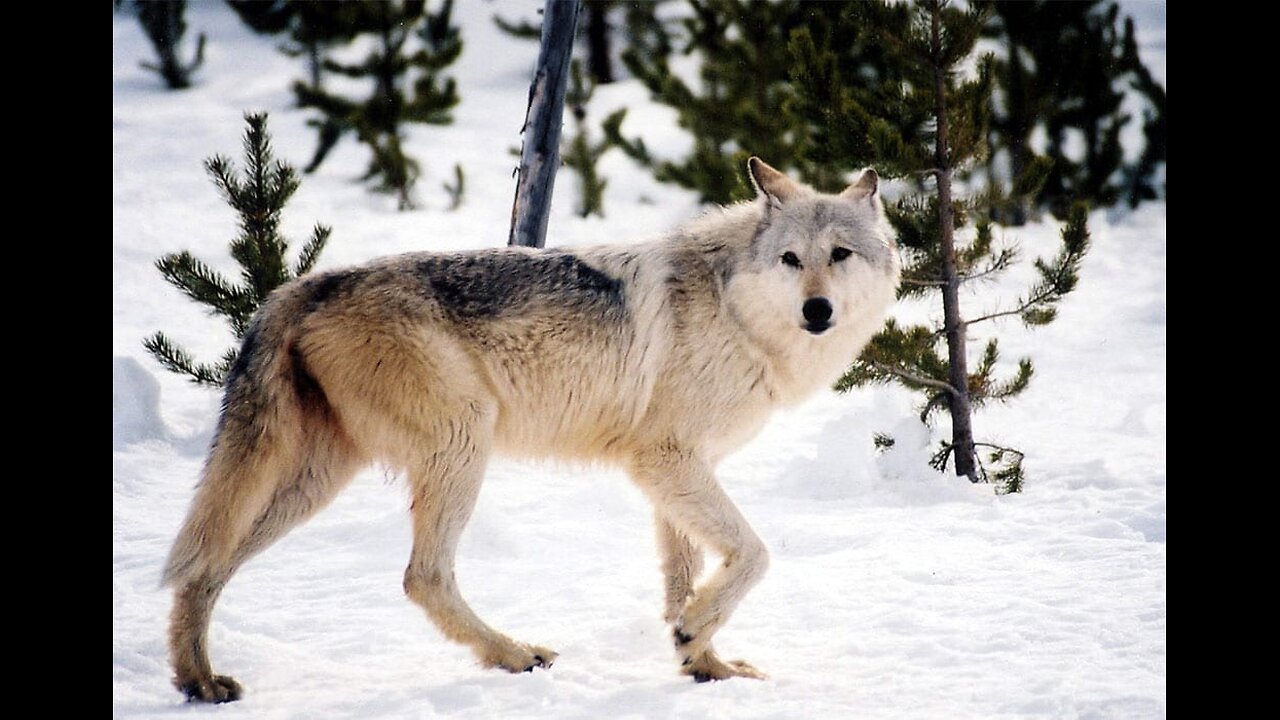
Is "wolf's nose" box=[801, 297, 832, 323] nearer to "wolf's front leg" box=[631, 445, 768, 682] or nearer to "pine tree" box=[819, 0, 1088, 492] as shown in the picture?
"wolf's front leg" box=[631, 445, 768, 682]

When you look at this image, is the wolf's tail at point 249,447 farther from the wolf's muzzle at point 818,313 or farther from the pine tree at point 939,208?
the pine tree at point 939,208

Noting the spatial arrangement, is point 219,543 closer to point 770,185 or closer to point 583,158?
point 770,185

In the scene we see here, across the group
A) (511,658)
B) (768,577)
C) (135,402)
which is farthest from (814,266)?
(135,402)

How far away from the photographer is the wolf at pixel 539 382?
440 cm

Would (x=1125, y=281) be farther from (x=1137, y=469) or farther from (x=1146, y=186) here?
(x=1137, y=469)

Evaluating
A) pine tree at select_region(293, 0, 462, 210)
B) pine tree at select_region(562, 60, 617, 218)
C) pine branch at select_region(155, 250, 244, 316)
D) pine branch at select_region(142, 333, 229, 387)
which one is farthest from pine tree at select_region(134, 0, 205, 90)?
pine branch at select_region(155, 250, 244, 316)

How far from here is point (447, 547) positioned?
15.0 ft

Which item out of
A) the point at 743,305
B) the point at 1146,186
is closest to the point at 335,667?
the point at 743,305

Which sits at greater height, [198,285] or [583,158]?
[198,285]

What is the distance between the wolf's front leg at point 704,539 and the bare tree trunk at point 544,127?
344 centimetres

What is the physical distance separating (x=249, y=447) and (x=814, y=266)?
255 cm

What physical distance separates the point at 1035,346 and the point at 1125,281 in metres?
3.59

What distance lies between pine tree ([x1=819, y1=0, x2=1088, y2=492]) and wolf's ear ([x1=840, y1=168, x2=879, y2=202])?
218 cm

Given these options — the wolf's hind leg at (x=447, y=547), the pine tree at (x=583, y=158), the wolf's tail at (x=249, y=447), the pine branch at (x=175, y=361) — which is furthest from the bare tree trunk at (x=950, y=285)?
the pine tree at (x=583, y=158)
